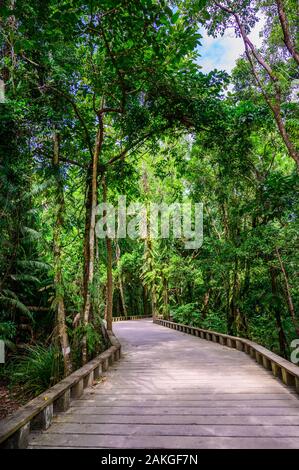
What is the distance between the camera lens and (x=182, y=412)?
4.12 meters

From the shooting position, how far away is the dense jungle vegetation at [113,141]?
5.87 metres

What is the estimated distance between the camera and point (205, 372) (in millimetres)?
6492

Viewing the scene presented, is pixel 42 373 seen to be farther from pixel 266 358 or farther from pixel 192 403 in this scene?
pixel 266 358

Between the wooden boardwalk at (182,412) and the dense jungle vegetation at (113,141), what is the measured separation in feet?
6.25

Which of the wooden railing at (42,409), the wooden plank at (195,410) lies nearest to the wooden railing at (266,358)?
the wooden plank at (195,410)

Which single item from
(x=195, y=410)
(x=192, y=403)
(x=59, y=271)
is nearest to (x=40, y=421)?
(x=195, y=410)

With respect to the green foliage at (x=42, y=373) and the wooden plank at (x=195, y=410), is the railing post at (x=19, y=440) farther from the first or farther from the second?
the green foliage at (x=42, y=373)

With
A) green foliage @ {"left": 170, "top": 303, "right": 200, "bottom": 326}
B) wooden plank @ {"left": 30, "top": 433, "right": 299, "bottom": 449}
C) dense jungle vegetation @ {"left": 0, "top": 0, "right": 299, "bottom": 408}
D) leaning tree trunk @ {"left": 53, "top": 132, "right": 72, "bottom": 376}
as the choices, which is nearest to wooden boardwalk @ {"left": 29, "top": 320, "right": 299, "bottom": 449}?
wooden plank @ {"left": 30, "top": 433, "right": 299, "bottom": 449}

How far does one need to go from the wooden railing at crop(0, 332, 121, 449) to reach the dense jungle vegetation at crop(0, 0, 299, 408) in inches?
55.9

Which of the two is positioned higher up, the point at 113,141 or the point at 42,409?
the point at 113,141

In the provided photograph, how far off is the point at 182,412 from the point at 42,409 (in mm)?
1681

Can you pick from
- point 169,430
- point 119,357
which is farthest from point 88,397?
point 119,357
